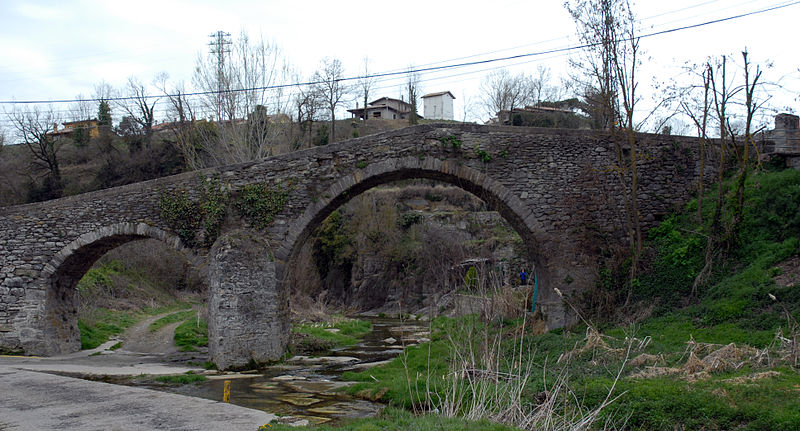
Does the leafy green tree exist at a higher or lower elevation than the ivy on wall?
higher

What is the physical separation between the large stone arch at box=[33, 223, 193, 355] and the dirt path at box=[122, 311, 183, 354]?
5.45 feet

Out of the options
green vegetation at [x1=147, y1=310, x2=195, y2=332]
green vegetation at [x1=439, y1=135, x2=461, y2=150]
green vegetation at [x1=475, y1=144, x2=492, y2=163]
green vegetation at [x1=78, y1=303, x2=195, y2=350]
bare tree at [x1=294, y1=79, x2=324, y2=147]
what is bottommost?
green vegetation at [x1=147, y1=310, x2=195, y2=332]

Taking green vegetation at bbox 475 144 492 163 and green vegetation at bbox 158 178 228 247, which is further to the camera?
green vegetation at bbox 158 178 228 247

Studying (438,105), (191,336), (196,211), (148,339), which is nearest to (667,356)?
(196,211)

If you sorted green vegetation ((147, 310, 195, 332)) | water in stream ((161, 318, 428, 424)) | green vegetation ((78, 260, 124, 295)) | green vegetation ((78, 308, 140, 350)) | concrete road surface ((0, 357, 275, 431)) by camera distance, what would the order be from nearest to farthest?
concrete road surface ((0, 357, 275, 431)) < water in stream ((161, 318, 428, 424)) < green vegetation ((78, 308, 140, 350)) < green vegetation ((147, 310, 195, 332)) < green vegetation ((78, 260, 124, 295))

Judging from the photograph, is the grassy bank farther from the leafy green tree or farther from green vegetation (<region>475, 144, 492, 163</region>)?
the leafy green tree

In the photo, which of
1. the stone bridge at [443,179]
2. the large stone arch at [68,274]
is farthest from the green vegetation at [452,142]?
the large stone arch at [68,274]

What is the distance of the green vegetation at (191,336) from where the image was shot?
51.3 ft

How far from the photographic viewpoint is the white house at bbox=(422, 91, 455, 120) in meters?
53.2

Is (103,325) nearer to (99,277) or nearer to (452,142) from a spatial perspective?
(99,277)

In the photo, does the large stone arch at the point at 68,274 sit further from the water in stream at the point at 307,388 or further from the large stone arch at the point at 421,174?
the water in stream at the point at 307,388

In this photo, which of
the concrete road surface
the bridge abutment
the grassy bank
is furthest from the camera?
the bridge abutment

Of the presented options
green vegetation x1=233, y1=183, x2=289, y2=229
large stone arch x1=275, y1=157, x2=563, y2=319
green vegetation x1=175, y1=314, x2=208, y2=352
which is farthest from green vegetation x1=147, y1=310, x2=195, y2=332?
large stone arch x1=275, y1=157, x2=563, y2=319

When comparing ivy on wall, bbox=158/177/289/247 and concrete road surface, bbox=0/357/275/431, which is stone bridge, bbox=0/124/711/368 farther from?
concrete road surface, bbox=0/357/275/431
